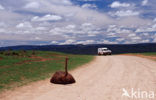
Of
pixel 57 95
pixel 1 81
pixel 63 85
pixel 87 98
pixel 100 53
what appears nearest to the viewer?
pixel 87 98

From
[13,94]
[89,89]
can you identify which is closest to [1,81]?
[13,94]

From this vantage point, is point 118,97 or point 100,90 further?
point 100,90

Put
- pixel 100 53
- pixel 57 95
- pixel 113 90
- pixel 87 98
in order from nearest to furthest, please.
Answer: pixel 87 98
pixel 57 95
pixel 113 90
pixel 100 53

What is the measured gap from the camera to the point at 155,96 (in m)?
8.73

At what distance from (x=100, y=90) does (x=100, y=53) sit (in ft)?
132

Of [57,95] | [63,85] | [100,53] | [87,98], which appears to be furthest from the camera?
[100,53]

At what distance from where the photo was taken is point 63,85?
11.4 m

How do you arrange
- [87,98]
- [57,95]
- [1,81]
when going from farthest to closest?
1. [1,81]
2. [57,95]
3. [87,98]

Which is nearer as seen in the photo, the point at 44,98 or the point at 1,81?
the point at 44,98

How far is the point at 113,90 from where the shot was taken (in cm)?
986

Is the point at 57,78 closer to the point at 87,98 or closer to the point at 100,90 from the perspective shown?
the point at 100,90

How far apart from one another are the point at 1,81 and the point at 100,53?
3917 centimetres

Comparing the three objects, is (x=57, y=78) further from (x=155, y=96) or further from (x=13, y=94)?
(x=155, y=96)

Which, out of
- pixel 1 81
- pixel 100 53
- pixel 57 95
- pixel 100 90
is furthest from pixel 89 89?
pixel 100 53
